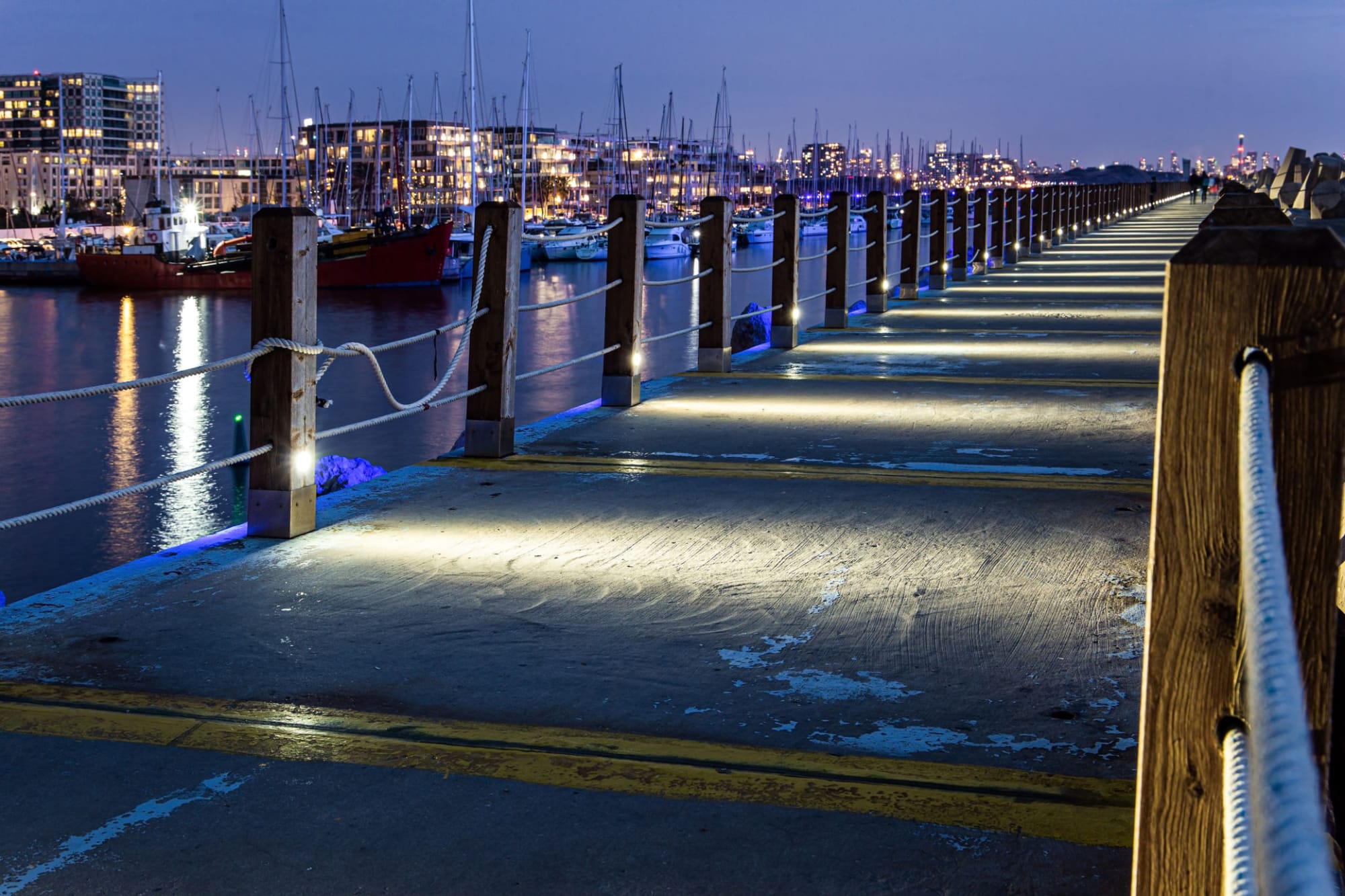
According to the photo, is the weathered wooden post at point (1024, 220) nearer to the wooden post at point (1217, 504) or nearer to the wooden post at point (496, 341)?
the wooden post at point (496, 341)

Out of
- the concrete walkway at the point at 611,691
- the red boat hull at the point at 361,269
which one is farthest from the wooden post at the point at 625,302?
the red boat hull at the point at 361,269

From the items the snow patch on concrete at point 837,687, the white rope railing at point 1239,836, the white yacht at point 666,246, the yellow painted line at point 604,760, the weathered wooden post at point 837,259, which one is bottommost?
the yellow painted line at point 604,760

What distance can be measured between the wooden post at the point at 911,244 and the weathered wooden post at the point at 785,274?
219 inches

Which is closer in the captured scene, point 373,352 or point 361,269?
point 373,352

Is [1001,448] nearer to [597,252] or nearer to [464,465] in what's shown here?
[464,465]

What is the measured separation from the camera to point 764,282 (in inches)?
3091

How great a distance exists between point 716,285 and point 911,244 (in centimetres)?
816

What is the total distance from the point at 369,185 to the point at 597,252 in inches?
4305

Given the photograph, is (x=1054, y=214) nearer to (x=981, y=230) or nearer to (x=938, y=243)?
(x=981, y=230)

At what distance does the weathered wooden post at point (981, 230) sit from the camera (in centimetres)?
2286

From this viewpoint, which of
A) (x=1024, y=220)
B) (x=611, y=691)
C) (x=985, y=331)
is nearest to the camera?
(x=611, y=691)

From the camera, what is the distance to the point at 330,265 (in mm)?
76438

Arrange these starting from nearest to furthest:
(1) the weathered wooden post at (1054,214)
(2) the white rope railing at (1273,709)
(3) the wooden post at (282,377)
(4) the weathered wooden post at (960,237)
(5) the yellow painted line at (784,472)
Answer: (2) the white rope railing at (1273,709) < (3) the wooden post at (282,377) < (5) the yellow painted line at (784,472) < (4) the weathered wooden post at (960,237) < (1) the weathered wooden post at (1054,214)

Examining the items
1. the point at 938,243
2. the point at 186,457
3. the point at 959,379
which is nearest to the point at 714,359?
the point at 959,379
